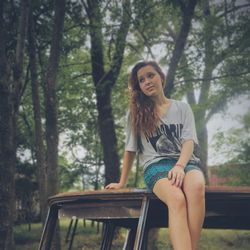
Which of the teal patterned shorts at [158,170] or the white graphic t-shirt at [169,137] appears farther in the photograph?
the white graphic t-shirt at [169,137]

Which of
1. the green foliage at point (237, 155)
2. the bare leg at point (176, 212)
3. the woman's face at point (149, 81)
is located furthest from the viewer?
the green foliage at point (237, 155)

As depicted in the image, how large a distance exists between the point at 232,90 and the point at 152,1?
10.9 ft

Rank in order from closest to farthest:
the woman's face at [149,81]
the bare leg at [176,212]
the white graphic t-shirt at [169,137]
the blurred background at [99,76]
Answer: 1. the bare leg at [176,212]
2. the white graphic t-shirt at [169,137]
3. the woman's face at [149,81]
4. the blurred background at [99,76]

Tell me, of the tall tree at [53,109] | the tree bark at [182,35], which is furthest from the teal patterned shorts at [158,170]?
the tree bark at [182,35]

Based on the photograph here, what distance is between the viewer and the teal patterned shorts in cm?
288

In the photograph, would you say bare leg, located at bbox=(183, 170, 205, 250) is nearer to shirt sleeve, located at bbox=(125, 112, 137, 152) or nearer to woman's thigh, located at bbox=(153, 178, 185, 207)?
woman's thigh, located at bbox=(153, 178, 185, 207)

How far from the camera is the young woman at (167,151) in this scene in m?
2.57

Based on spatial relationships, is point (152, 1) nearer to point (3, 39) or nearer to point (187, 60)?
point (187, 60)

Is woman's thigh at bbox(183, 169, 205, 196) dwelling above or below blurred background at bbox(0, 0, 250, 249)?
below

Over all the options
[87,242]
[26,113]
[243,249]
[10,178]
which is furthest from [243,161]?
[10,178]

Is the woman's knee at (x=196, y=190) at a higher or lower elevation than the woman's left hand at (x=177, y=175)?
lower

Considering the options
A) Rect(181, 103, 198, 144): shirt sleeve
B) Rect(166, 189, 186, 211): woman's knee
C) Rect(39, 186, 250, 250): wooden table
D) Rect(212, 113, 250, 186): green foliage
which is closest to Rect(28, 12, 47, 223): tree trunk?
Rect(39, 186, 250, 250): wooden table

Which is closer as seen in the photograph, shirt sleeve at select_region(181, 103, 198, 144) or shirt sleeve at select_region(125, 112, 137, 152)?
shirt sleeve at select_region(181, 103, 198, 144)

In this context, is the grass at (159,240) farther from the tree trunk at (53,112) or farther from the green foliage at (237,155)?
the tree trunk at (53,112)
